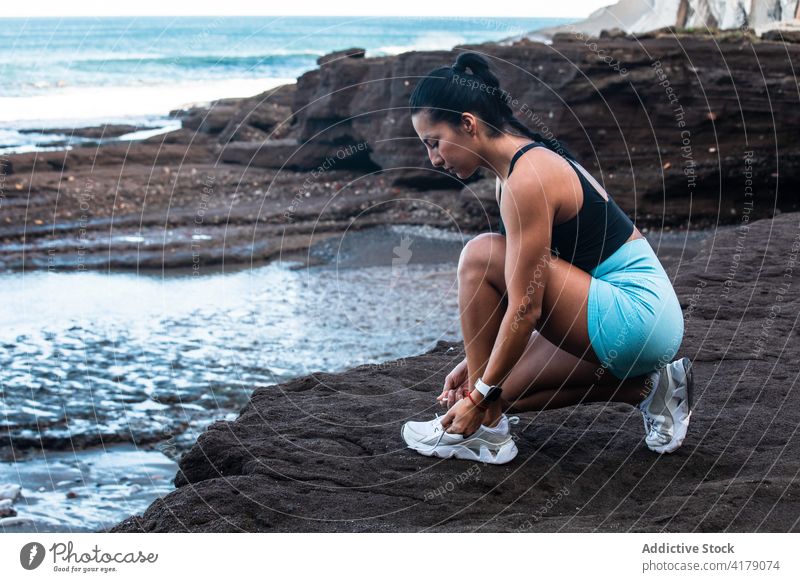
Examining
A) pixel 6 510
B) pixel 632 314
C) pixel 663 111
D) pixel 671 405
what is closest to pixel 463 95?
pixel 632 314

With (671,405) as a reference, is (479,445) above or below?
below

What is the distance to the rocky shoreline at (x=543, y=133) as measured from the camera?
1173 centimetres

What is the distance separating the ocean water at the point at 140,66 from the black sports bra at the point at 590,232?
34.9ft

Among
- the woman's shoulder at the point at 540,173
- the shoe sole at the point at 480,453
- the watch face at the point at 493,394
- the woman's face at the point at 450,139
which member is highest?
the woman's face at the point at 450,139

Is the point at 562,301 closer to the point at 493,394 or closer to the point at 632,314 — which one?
the point at 632,314

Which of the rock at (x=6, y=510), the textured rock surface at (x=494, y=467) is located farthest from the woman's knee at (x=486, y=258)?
the rock at (x=6, y=510)

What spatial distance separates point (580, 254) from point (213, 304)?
6.11m

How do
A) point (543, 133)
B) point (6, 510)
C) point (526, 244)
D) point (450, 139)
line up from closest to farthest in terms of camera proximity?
point (526, 244), point (450, 139), point (6, 510), point (543, 133)

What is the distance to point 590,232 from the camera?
3105 millimetres

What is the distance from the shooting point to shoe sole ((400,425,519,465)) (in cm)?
312

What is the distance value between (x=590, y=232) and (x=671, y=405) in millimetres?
636

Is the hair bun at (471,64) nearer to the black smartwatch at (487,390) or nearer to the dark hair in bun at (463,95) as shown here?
the dark hair in bun at (463,95)
